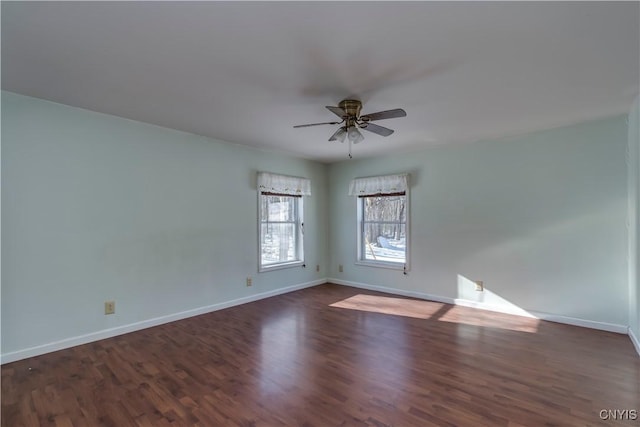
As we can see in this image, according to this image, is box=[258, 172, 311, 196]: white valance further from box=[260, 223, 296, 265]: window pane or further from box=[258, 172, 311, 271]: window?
box=[260, 223, 296, 265]: window pane

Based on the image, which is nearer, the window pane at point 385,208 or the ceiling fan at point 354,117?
the ceiling fan at point 354,117

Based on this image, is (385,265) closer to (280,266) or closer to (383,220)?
(383,220)

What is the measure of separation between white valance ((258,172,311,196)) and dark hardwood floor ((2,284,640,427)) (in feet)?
6.47

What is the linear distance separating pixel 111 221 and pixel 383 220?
3827 mm

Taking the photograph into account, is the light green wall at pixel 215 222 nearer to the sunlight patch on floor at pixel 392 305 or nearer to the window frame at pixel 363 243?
the window frame at pixel 363 243

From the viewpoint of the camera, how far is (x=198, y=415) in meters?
1.98

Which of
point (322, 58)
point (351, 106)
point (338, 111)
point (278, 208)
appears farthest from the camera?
point (278, 208)

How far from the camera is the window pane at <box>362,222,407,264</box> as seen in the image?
16.9 ft

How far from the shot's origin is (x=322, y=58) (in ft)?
6.94

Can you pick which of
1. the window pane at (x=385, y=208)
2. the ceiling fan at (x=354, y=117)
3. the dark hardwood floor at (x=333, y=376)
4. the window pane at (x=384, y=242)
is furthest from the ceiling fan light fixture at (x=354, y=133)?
the window pane at (x=384, y=242)

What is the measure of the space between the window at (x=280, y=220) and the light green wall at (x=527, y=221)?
4.81 feet

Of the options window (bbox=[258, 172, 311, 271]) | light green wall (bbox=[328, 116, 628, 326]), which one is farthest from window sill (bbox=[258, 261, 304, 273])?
light green wall (bbox=[328, 116, 628, 326])

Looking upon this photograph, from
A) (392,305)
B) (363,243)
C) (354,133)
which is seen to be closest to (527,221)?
(392,305)

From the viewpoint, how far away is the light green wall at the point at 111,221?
2.77m
